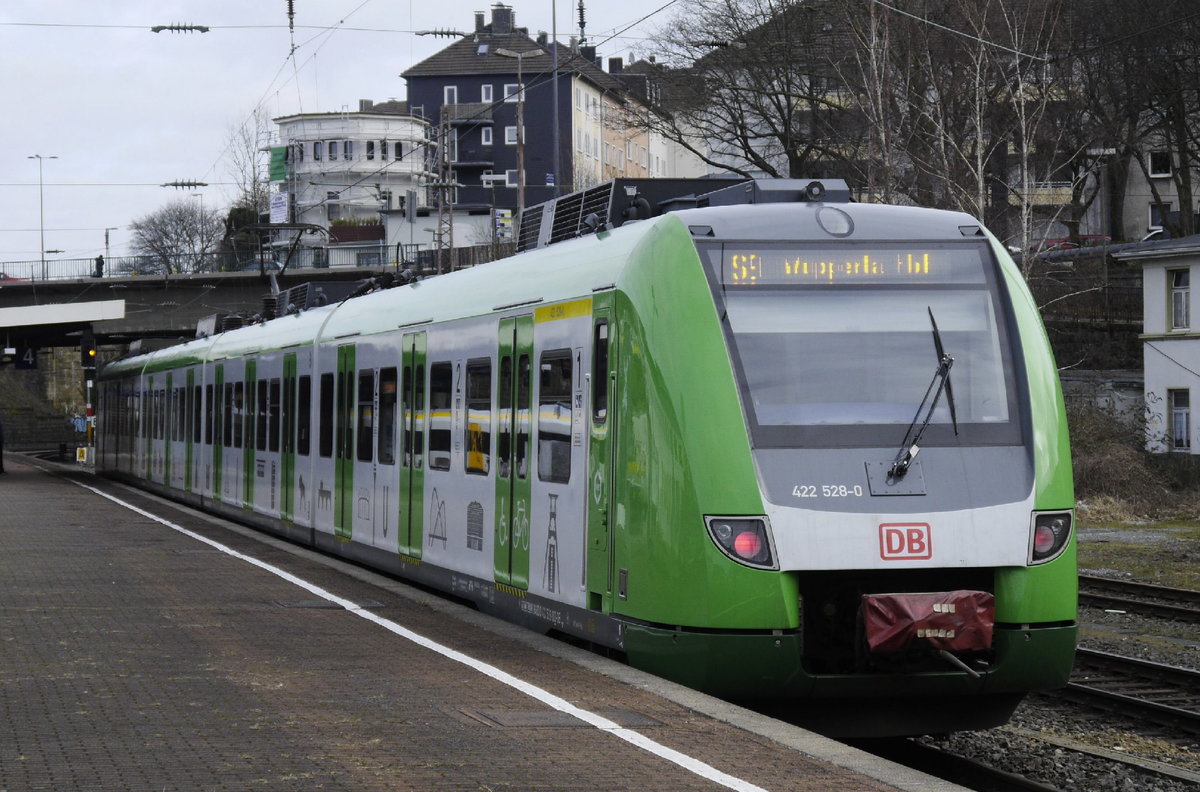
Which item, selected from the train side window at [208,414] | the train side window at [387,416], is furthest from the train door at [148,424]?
the train side window at [387,416]

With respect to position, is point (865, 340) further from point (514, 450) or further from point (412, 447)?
point (412, 447)

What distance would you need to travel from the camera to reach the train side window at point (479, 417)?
1289cm

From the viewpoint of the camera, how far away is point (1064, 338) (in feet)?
161

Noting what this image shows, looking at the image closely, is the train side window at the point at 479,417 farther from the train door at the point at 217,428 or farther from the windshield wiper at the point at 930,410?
the train door at the point at 217,428

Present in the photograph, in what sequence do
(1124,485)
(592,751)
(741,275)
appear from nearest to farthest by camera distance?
(592,751) → (741,275) → (1124,485)

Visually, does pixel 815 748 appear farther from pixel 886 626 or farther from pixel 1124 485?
pixel 1124 485

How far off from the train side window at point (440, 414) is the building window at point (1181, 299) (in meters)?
31.2

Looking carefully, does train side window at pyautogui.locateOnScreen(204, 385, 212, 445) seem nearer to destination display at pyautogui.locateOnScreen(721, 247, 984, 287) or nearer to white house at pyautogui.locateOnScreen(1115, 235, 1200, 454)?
destination display at pyautogui.locateOnScreen(721, 247, 984, 287)

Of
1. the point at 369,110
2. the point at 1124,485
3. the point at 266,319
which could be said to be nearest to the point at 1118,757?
the point at 266,319

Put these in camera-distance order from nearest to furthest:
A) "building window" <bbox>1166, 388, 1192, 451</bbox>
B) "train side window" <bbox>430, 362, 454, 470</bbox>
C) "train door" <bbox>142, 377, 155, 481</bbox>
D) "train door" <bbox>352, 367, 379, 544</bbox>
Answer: "train side window" <bbox>430, 362, 454, 470</bbox>, "train door" <bbox>352, 367, 379, 544</bbox>, "train door" <bbox>142, 377, 155, 481</bbox>, "building window" <bbox>1166, 388, 1192, 451</bbox>

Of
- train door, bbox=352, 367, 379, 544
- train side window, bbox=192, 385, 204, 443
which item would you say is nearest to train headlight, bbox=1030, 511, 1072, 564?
train door, bbox=352, 367, 379, 544

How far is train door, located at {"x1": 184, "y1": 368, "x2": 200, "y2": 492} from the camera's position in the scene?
29500 mm

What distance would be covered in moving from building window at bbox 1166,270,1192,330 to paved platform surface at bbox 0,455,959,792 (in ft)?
104

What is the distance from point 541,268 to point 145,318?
4930cm
